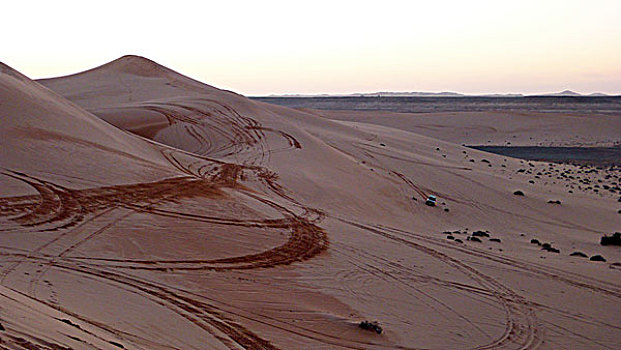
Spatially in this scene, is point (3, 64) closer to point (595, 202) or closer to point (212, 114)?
point (212, 114)

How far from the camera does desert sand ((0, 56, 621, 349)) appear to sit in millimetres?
8047

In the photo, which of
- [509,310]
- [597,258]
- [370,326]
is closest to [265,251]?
[370,326]

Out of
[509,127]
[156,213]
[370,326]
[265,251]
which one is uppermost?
[509,127]

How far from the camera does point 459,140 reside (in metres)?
65.2

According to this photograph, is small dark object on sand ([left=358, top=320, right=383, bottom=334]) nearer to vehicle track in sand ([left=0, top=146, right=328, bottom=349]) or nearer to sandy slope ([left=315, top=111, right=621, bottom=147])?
vehicle track in sand ([left=0, top=146, right=328, bottom=349])

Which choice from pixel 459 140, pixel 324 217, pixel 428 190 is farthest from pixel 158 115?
pixel 459 140

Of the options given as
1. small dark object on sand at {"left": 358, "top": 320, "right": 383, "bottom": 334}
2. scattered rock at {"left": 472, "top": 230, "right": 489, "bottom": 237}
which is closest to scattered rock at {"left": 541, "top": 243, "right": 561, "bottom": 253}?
scattered rock at {"left": 472, "top": 230, "right": 489, "bottom": 237}

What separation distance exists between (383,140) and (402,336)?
27663mm

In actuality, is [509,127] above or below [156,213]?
above

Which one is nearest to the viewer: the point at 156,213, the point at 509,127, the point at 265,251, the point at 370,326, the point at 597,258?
the point at 370,326

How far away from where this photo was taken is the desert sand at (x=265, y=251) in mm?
8047

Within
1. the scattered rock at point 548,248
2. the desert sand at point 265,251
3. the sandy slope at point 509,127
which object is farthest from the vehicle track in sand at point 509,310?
the sandy slope at point 509,127

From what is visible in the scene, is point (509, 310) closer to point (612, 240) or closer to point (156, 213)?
point (156, 213)

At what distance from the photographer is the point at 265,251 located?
11.7 metres
